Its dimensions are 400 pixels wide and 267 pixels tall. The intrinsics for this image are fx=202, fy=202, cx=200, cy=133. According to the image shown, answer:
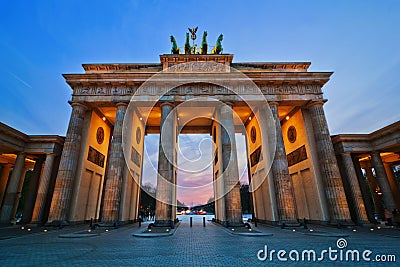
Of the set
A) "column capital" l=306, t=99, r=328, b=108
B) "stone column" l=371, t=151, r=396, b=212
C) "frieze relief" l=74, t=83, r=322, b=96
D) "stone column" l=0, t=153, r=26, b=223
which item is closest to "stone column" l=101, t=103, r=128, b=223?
"frieze relief" l=74, t=83, r=322, b=96

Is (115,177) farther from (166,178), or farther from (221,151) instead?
(221,151)

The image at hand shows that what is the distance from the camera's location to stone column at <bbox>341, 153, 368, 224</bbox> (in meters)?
17.0

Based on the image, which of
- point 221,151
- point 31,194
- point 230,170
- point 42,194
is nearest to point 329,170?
point 230,170

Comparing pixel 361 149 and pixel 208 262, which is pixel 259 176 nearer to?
pixel 361 149

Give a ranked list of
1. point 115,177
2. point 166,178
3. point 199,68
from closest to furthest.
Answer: point 166,178
point 115,177
point 199,68

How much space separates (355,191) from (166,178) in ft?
55.1

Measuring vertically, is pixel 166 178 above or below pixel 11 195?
above

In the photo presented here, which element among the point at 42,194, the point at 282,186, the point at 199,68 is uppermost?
the point at 199,68

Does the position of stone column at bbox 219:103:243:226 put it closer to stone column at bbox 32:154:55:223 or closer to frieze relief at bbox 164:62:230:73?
frieze relief at bbox 164:62:230:73

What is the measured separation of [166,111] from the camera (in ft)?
64.6

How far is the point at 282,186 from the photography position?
17.3 metres

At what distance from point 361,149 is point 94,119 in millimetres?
27871

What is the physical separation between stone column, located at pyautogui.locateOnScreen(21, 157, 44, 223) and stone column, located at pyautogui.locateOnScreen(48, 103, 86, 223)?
18.3 ft

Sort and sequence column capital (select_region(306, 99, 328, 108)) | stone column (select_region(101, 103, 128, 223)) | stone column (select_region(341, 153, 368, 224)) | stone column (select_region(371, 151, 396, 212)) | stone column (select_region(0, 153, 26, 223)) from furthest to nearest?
column capital (select_region(306, 99, 328, 108)), stone column (select_region(371, 151, 396, 212)), stone column (select_region(0, 153, 26, 223)), stone column (select_region(341, 153, 368, 224)), stone column (select_region(101, 103, 128, 223))
